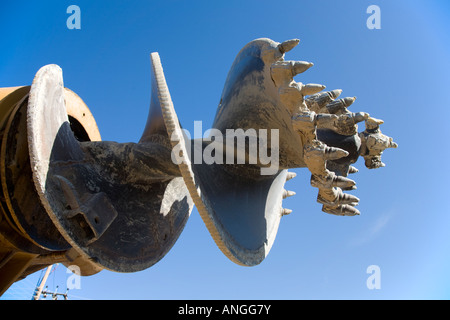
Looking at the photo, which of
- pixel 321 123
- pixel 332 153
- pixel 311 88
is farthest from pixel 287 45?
pixel 332 153

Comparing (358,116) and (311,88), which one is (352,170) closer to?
(358,116)

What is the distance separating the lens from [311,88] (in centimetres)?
272

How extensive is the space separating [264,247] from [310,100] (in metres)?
1.44

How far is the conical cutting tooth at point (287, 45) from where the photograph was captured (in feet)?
9.19

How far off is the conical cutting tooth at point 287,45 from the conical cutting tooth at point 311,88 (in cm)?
33

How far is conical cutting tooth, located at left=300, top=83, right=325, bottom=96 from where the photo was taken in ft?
8.92

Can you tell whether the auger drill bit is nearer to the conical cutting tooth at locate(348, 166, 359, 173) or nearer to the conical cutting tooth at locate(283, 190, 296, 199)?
the conical cutting tooth at locate(348, 166, 359, 173)

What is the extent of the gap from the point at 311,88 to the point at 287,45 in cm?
40

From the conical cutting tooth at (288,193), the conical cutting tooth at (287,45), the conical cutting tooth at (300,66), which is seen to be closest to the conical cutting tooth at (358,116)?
the conical cutting tooth at (300,66)

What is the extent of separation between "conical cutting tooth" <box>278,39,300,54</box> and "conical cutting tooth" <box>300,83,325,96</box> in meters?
0.33

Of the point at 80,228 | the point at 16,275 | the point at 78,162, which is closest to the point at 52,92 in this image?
the point at 78,162

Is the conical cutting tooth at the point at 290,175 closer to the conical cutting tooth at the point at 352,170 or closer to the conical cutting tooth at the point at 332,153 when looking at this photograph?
the conical cutting tooth at the point at 352,170

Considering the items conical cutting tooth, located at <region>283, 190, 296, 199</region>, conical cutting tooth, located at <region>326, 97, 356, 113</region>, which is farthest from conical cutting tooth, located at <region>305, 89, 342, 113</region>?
conical cutting tooth, located at <region>283, 190, 296, 199</region>

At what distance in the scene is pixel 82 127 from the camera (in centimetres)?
438
